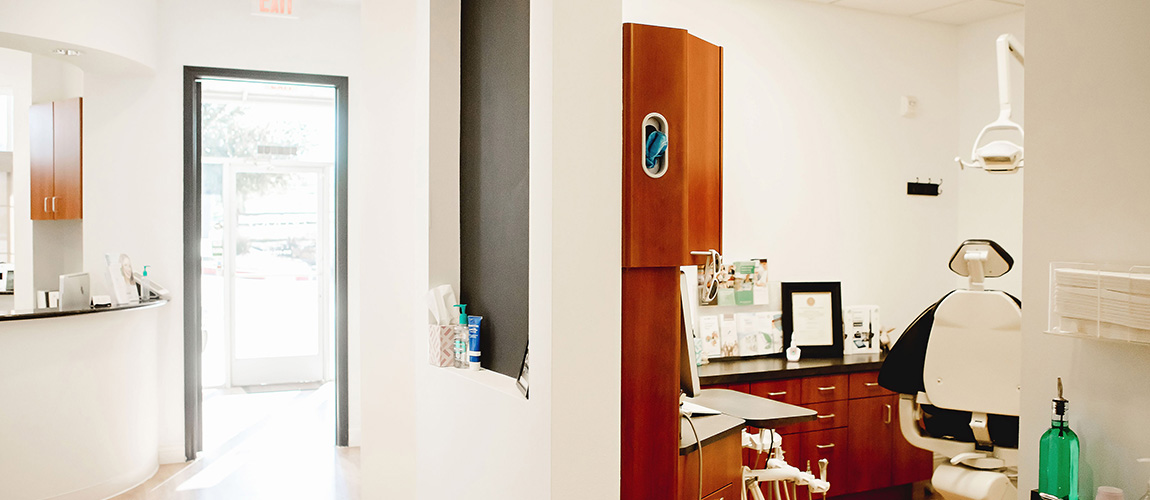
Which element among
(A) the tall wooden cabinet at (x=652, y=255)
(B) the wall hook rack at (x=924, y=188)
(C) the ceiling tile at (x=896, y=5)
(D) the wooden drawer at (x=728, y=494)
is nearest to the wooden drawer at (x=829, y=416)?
(D) the wooden drawer at (x=728, y=494)

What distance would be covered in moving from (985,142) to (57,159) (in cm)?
600

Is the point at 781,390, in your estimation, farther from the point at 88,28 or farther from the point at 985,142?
the point at 88,28

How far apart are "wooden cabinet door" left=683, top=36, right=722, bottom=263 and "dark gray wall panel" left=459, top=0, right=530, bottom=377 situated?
1.68ft

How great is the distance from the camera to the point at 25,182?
521cm

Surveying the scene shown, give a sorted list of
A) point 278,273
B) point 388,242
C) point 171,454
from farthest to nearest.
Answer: point 278,273, point 171,454, point 388,242

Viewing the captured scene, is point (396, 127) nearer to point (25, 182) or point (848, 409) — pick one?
point (848, 409)

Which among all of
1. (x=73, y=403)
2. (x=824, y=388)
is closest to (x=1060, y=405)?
(x=824, y=388)

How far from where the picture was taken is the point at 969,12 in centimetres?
453

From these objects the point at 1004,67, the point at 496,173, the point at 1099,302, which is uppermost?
the point at 1004,67

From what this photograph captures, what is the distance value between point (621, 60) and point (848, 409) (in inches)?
106

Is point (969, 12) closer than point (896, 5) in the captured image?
No

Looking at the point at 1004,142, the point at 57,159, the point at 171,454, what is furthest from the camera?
the point at 57,159

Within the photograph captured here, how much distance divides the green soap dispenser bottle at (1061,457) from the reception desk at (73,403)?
14.3 feet

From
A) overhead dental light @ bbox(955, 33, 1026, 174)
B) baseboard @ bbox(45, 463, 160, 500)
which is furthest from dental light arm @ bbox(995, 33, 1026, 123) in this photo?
baseboard @ bbox(45, 463, 160, 500)
